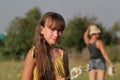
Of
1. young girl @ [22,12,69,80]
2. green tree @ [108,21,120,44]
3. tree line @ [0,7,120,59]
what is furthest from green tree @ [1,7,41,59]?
young girl @ [22,12,69,80]

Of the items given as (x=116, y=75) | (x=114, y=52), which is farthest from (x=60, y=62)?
(x=114, y=52)

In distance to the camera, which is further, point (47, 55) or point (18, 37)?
point (18, 37)

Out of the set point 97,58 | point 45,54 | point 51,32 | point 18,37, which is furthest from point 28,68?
point 18,37

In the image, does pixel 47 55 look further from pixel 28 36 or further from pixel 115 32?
pixel 115 32

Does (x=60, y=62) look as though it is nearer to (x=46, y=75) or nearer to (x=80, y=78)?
(x=46, y=75)

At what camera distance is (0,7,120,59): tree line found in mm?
45062

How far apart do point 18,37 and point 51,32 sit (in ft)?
140

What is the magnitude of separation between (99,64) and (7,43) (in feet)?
121

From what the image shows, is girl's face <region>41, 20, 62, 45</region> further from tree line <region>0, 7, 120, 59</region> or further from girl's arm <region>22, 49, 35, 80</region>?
tree line <region>0, 7, 120, 59</region>

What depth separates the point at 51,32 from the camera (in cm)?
364

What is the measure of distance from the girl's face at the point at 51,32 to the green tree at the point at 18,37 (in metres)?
38.1

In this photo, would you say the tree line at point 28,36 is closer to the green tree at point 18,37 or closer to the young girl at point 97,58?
the green tree at point 18,37

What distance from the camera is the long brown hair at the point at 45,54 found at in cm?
356

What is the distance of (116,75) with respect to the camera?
13.1 metres
